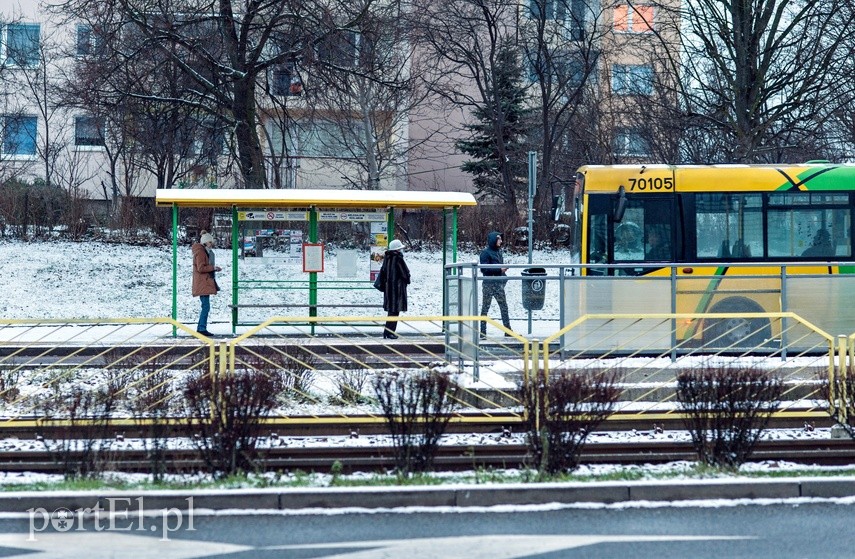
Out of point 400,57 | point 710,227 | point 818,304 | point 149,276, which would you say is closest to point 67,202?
point 149,276

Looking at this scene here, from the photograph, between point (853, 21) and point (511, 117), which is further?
point (511, 117)

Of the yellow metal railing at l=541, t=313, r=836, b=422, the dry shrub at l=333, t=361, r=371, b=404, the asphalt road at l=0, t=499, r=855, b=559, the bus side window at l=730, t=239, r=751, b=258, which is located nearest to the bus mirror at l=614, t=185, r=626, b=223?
the bus side window at l=730, t=239, r=751, b=258

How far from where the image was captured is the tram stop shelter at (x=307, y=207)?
19.7 m

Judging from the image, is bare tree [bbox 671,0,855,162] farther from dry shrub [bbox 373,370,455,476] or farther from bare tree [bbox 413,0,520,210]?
dry shrub [bbox 373,370,455,476]

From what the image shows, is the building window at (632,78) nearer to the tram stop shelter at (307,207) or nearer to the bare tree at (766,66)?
the bare tree at (766,66)

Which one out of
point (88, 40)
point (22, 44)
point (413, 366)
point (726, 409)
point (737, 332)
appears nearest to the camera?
point (726, 409)

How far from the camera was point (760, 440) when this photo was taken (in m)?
10.5

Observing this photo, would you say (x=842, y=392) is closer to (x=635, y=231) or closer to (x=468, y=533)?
(x=468, y=533)

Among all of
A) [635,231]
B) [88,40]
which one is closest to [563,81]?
[88,40]

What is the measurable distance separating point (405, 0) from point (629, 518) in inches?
1151

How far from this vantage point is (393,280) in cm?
1975

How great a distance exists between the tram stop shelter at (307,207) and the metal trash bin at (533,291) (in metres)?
5.10

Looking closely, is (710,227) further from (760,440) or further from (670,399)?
(760,440)

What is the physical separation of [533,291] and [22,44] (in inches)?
1152
